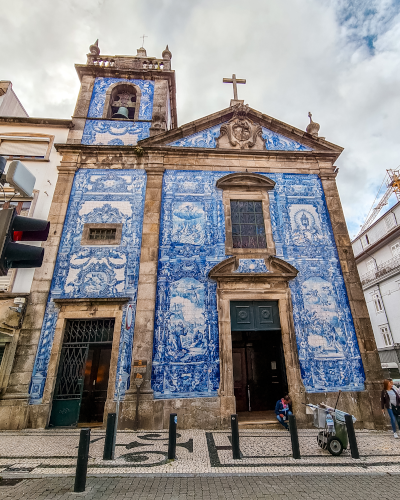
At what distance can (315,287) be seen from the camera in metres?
8.92

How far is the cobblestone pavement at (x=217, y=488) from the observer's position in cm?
347

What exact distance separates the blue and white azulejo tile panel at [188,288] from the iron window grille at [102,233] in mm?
1600

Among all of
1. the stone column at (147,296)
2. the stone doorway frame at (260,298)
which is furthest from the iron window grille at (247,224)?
the stone column at (147,296)

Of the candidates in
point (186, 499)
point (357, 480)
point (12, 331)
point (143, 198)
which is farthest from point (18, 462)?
point (143, 198)

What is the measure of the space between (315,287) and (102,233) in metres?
7.08

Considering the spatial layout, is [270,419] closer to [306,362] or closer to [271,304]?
[306,362]

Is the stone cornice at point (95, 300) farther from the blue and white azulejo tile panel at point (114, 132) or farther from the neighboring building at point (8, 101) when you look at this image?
the neighboring building at point (8, 101)

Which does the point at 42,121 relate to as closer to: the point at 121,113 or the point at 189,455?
the point at 121,113

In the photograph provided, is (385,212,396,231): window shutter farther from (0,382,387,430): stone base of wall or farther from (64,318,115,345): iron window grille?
(64,318,115,345): iron window grille

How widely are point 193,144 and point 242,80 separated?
12.8ft

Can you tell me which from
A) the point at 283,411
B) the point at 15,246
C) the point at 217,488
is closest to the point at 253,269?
the point at 283,411

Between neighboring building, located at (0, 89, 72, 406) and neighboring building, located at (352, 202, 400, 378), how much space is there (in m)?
22.8

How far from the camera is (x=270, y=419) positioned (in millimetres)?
7859

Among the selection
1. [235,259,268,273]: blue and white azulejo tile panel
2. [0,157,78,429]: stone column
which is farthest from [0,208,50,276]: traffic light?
[235,259,268,273]: blue and white azulejo tile panel
